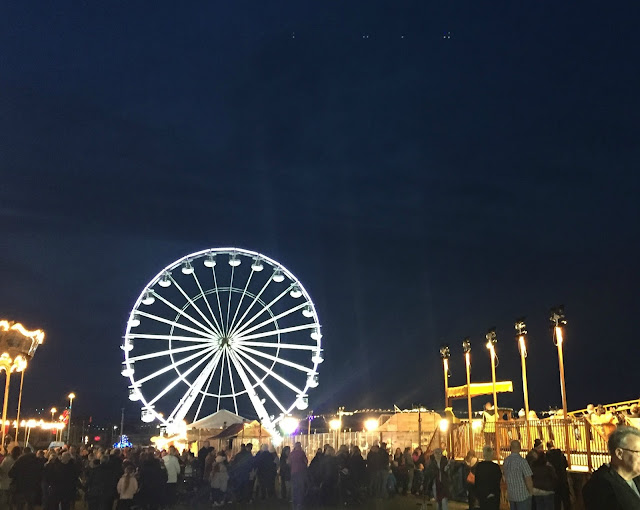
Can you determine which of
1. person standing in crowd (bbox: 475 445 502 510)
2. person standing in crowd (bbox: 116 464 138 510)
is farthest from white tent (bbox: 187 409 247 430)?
person standing in crowd (bbox: 475 445 502 510)

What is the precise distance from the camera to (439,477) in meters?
14.9

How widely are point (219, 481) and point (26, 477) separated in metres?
5.18

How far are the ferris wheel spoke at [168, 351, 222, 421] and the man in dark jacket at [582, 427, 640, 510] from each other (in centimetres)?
3411

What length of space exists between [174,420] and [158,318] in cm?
539

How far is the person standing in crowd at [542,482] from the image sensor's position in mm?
9883

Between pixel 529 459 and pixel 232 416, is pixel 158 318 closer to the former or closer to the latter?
pixel 232 416

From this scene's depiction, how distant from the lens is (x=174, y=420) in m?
37.1

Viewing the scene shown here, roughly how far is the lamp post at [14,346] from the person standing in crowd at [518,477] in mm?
23435

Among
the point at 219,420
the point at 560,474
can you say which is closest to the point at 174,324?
the point at 219,420

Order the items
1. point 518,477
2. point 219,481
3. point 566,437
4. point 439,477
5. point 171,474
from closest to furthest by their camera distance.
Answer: point 518,477, point 439,477, point 171,474, point 566,437, point 219,481

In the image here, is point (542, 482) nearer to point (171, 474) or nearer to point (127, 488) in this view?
point (127, 488)

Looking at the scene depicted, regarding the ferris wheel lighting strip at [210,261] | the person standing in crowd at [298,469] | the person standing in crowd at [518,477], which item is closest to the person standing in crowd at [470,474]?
the person standing in crowd at [518,477]

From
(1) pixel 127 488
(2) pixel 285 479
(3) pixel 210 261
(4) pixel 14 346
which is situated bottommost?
(2) pixel 285 479

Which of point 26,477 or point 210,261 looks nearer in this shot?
point 26,477
